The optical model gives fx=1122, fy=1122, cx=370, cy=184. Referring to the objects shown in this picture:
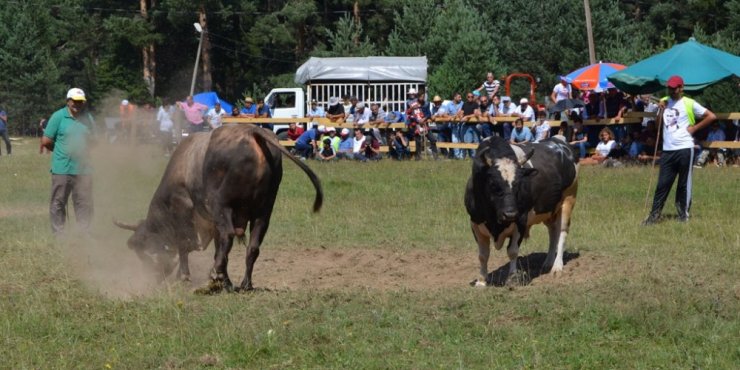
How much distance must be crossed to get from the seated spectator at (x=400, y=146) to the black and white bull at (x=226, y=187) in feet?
56.6

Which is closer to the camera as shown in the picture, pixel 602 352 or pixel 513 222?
pixel 602 352

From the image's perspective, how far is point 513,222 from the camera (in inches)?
465

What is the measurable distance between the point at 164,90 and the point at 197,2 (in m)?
8.73

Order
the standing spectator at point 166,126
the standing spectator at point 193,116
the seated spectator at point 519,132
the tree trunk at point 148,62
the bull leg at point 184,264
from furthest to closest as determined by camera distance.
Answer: the tree trunk at point 148,62 < the standing spectator at point 193,116 < the standing spectator at point 166,126 < the seated spectator at point 519,132 < the bull leg at point 184,264

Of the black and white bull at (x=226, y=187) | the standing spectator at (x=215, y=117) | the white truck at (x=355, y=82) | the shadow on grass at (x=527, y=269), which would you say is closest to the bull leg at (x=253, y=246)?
the black and white bull at (x=226, y=187)

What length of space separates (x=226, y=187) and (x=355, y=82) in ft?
104

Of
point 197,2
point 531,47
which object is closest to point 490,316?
point 531,47

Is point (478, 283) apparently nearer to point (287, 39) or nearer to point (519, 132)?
point (519, 132)

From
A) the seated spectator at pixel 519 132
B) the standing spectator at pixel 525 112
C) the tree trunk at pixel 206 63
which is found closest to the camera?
the seated spectator at pixel 519 132

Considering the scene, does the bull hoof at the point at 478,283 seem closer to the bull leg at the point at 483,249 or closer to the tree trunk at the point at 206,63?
the bull leg at the point at 483,249

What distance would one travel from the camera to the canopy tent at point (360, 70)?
41.7 metres

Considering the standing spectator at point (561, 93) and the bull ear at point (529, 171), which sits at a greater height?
the standing spectator at point (561, 93)

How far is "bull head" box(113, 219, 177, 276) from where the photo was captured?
1222 cm

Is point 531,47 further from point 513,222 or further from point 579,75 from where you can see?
point 513,222
